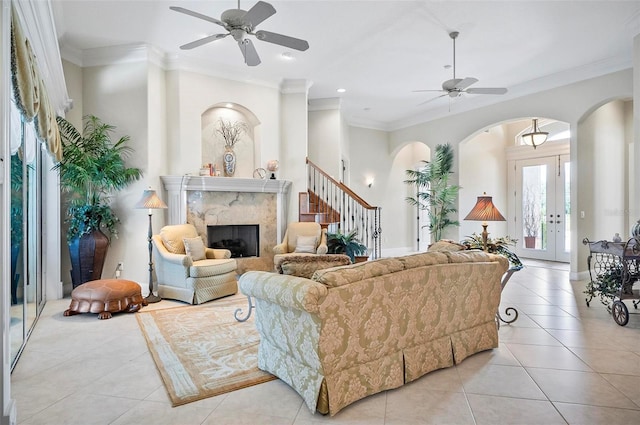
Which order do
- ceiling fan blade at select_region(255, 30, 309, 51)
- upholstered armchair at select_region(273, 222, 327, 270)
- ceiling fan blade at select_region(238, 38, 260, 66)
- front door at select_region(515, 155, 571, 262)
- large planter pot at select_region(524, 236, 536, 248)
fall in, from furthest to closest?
large planter pot at select_region(524, 236, 536, 248) → front door at select_region(515, 155, 571, 262) → upholstered armchair at select_region(273, 222, 327, 270) → ceiling fan blade at select_region(238, 38, 260, 66) → ceiling fan blade at select_region(255, 30, 309, 51)

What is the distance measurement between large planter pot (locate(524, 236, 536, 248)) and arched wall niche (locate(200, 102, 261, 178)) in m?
6.68

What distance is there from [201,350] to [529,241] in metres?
8.32

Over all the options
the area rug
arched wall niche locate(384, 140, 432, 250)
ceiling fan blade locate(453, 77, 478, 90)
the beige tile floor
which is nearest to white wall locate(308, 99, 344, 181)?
arched wall niche locate(384, 140, 432, 250)

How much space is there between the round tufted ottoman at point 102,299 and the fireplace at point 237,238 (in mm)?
1956

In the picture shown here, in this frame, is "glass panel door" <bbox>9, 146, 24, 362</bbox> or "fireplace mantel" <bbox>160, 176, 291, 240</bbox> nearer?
"glass panel door" <bbox>9, 146, 24, 362</bbox>

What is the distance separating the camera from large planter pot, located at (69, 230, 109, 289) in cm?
496

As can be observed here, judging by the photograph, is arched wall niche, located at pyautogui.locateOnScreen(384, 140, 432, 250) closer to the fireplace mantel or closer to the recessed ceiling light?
the fireplace mantel

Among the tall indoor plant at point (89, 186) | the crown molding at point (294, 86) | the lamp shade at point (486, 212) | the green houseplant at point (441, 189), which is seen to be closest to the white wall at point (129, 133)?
the tall indoor plant at point (89, 186)

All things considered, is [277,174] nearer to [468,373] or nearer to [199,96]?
[199,96]

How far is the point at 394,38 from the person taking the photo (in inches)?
203

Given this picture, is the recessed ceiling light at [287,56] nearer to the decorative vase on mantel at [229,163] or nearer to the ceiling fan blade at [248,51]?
the ceiling fan blade at [248,51]

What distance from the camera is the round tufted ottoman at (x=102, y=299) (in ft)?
13.6

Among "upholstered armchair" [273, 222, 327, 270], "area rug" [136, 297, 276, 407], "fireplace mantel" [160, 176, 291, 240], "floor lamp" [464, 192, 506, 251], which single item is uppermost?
"fireplace mantel" [160, 176, 291, 240]

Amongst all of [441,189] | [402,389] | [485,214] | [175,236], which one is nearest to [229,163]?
[175,236]
